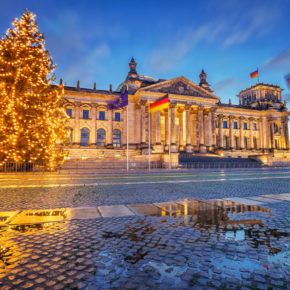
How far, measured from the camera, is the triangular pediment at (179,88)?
42375 mm

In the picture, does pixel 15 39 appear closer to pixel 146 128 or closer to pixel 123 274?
pixel 123 274

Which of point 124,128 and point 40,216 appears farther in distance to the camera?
point 124,128

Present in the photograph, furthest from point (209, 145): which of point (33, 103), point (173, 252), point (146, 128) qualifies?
point (173, 252)

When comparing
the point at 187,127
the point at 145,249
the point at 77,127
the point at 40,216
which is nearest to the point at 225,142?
the point at 187,127

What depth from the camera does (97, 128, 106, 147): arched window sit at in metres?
45.3

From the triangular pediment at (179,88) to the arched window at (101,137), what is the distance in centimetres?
1348

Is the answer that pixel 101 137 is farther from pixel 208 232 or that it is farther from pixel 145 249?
pixel 145 249

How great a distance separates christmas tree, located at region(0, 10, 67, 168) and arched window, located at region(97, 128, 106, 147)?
25.9 m

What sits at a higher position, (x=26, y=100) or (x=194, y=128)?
(x=194, y=128)

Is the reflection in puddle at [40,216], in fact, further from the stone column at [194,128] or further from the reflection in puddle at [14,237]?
the stone column at [194,128]

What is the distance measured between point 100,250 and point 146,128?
40.1 m

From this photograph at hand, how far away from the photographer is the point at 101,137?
149 ft

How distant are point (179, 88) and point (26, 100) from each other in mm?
33318

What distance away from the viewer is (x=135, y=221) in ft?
14.9
